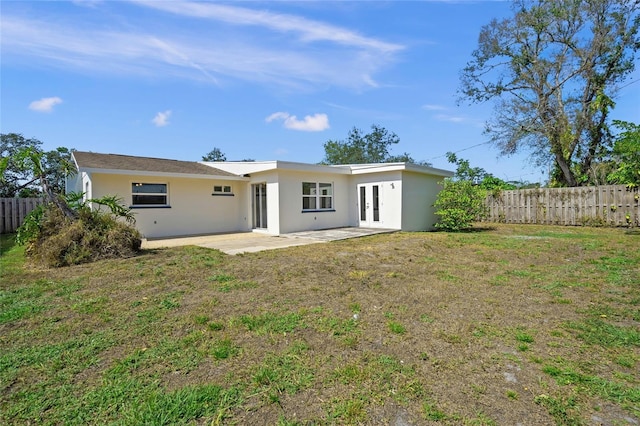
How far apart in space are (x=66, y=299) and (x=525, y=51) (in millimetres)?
25829

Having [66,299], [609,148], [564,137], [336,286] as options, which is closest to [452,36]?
[336,286]

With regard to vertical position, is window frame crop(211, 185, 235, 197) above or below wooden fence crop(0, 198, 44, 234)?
above

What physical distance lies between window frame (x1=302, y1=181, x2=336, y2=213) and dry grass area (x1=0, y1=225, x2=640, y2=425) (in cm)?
746

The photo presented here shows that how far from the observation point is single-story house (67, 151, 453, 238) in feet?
38.2

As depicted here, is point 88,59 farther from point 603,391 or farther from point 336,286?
point 603,391

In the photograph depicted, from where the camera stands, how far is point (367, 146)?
1699 inches

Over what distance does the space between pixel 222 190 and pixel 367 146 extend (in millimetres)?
Result: 32325

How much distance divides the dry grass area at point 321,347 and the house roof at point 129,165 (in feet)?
18.0

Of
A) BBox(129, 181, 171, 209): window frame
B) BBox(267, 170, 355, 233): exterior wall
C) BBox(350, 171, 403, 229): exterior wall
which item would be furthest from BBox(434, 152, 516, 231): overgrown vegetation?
BBox(129, 181, 171, 209): window frame

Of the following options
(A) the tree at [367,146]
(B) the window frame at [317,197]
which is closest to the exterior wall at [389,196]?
(B) the window frame at [317,197]

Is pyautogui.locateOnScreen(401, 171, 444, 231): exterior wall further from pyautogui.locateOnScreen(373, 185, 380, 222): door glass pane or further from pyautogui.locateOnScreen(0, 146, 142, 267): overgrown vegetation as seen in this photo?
pyautogui.locateOnScreen(0, 146, 142, 267): overgrown vegetation

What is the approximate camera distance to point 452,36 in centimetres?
1135

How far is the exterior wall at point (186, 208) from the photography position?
11.2m

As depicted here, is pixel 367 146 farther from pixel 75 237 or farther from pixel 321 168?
pixel 75 237
